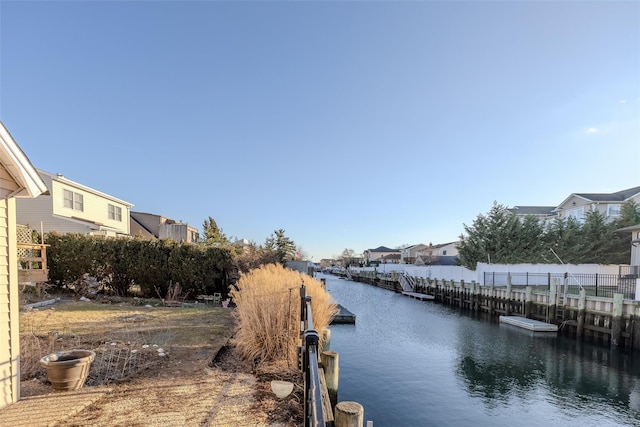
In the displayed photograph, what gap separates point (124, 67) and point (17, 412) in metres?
11.9

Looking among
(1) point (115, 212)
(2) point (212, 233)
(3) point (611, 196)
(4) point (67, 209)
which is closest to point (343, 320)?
(4) point (67, 209)

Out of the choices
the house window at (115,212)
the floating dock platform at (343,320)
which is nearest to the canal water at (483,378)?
the floating dock platform at (343,320)

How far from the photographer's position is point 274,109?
16766 mm

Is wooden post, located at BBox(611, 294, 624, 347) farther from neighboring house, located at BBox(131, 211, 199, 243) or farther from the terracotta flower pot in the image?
neighboring house, located at BBox(131, 211, 199, 243)

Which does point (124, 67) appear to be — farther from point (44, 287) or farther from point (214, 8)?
point (44, 287)

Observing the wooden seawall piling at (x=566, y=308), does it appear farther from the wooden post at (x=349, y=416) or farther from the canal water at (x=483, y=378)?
the wooden post at (x=349, y=416)

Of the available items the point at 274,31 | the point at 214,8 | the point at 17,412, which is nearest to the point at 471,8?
the point at 274,31

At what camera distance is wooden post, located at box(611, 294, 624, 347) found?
37.9 feet

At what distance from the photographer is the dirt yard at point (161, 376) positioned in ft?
11.8

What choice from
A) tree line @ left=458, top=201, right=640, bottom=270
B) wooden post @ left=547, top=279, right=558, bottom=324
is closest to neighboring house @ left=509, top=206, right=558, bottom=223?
tree line @ left=458, top=201, right=640, bottom=270

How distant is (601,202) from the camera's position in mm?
29969

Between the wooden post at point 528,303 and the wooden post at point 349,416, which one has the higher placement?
the wooden post at point 349,416

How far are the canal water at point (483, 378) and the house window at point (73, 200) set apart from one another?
1697cm

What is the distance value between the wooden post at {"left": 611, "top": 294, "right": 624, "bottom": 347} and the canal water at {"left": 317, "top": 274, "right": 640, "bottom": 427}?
566mm
